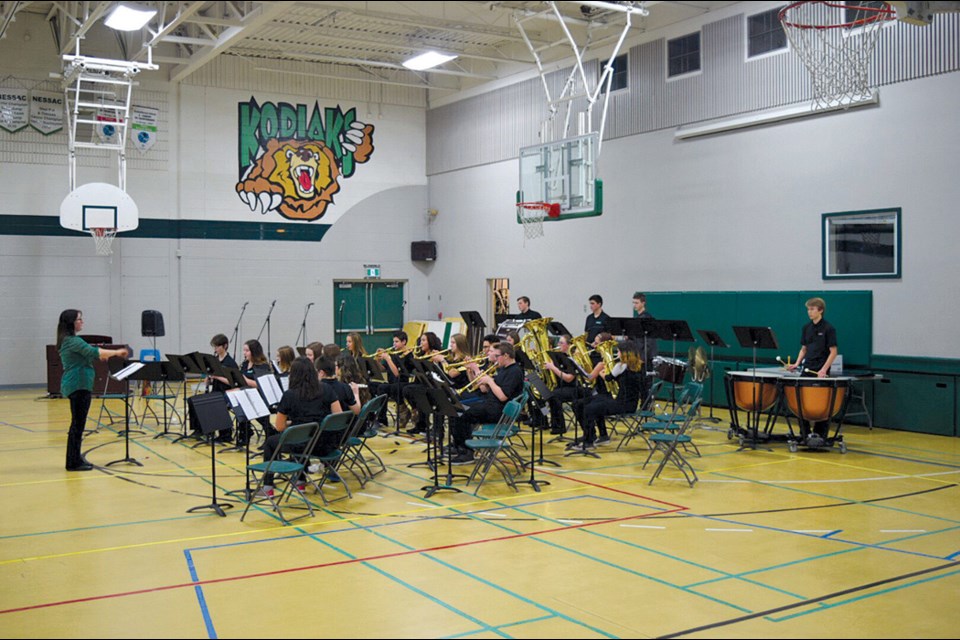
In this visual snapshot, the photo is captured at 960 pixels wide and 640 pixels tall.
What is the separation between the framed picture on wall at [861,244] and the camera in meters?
14.5

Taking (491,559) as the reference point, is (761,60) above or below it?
above

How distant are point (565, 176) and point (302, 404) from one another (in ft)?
29.8

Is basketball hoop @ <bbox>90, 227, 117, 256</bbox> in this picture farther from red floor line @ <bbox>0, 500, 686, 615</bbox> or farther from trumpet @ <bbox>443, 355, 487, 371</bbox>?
red floor line @ <bbox>0, 500, 686, 615</bbox>

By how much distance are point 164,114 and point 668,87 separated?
12887mm

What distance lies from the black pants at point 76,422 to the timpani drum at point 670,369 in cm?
858

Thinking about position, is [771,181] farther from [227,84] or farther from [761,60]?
[227,84]

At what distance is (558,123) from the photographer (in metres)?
21.3

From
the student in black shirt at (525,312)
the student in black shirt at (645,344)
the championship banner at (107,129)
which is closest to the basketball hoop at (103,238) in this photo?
the championship banner at (107,129)

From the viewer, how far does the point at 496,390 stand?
1066cm

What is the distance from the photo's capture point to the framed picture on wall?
14500mm

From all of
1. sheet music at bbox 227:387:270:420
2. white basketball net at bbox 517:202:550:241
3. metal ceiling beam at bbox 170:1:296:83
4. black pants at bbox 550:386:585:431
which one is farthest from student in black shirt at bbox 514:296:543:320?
sheet music at bbox 227:387:270:420

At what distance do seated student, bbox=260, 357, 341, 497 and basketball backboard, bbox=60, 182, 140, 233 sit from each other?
494 inches

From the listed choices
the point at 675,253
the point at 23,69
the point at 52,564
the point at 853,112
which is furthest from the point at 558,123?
the point at 52,564

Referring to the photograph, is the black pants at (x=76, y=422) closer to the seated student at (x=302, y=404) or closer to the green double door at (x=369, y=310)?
the seated student at (x=302, y=404)
